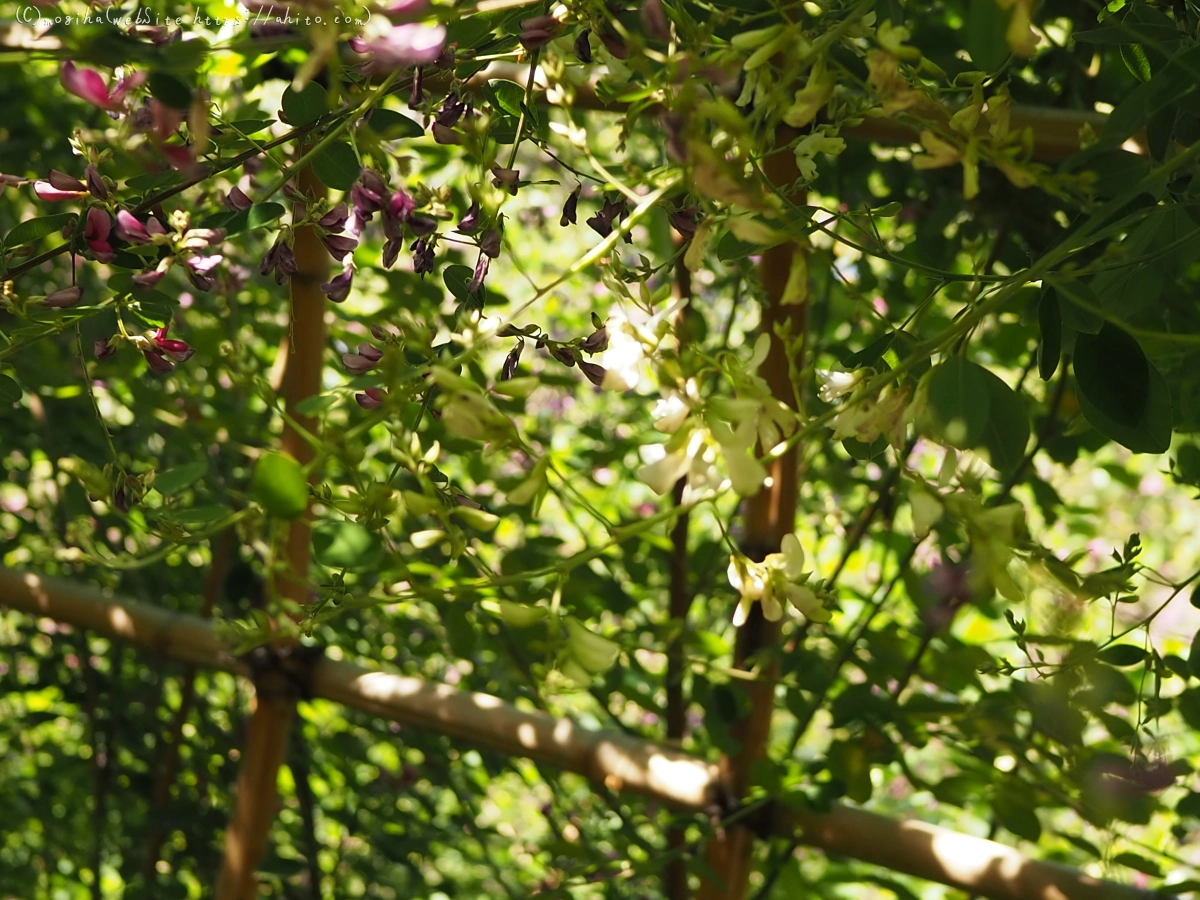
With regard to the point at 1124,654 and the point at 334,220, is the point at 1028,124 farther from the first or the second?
the point at 334,220

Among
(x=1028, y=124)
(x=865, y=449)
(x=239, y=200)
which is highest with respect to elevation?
(x=1028, y=124)

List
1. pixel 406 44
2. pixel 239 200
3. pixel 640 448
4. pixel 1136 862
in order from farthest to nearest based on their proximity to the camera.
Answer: pixel 1136 862
pixel 239 200
pixel 640 448
pixel 406 44

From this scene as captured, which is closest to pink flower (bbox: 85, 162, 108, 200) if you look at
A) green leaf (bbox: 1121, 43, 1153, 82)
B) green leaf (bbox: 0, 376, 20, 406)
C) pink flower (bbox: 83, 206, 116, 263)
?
pink flower (bbox: 83, 206, 116, 263)

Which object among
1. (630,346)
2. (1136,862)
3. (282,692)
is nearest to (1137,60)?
(630,346)

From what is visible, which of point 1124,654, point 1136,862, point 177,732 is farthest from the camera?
point 177,732

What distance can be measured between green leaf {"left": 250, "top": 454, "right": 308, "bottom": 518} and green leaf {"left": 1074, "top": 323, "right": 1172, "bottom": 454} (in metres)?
0.27

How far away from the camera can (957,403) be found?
1.17 feet

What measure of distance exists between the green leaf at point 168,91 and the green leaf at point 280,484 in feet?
0.34

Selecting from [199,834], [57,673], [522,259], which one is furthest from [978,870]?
[522,259]

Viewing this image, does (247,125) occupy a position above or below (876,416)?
above

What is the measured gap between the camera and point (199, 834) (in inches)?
46.8

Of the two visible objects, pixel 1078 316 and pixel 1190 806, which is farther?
pixel 1190 806

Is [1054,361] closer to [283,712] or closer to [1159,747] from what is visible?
[1159,747]

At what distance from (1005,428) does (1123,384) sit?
0.06 meters
